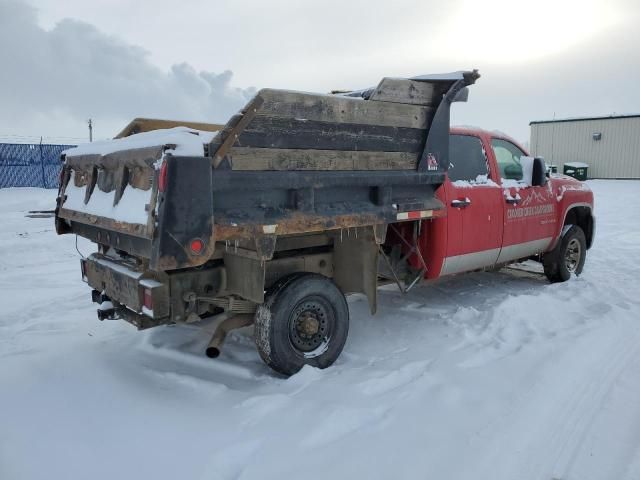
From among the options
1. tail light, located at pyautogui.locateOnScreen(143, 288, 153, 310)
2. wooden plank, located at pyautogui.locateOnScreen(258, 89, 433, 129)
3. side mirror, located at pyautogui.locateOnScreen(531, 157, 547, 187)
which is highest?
wooden plank, located at pyautogui.locateOnScreen(258, 89, 433, 129)

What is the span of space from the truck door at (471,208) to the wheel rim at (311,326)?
4.86ft

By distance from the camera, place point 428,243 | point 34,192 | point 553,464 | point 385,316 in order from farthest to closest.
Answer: point 34,192, point 385,316, point 428,243, point 553,464

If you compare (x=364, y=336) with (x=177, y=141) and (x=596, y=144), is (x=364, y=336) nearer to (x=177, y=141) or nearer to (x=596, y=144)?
(x=177, y=141)

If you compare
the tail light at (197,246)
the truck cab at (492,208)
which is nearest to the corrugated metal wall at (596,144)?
the truck cab at (492,208)

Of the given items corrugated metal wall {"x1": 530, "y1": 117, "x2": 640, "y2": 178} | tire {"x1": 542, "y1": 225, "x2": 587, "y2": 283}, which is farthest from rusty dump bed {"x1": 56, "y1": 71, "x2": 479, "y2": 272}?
corrugated metal wall {"x1": 530, "y1": 117, "x2": 640, "y2": 178}

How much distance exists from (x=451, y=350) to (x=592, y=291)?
2.67 metres

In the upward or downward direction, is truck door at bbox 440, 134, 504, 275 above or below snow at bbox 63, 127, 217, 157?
below

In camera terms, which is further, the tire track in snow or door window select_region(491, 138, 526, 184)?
door window select_region(491, 138, 526, 184)

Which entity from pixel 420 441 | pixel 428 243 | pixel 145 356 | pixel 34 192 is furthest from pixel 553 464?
pixel 34 192

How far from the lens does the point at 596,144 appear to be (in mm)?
27469

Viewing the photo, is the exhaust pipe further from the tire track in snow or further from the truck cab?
the tire track in snow

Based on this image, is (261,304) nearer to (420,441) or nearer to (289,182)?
(289,182)

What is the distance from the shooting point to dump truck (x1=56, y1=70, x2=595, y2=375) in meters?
3.10

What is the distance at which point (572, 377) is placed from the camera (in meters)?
3.66
